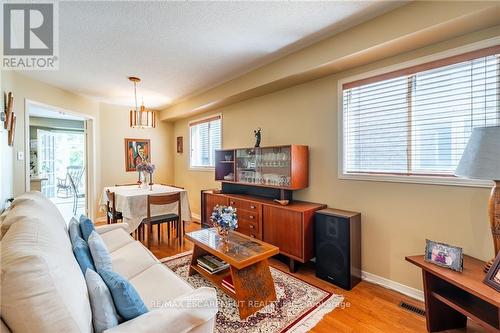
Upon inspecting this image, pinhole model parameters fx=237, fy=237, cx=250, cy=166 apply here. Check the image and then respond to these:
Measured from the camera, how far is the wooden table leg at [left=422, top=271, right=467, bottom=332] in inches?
70.1

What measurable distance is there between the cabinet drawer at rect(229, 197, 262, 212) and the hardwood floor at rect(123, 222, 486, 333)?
0.99 metres

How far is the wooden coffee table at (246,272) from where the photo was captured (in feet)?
6.37

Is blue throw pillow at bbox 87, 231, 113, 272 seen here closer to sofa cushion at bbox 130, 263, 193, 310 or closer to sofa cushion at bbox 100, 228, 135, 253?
sofa cushion at bbox 130, 263, 193, 310

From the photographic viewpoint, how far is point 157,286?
163 cm

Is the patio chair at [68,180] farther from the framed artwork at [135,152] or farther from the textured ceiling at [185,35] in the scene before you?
the textured ceiling at [185,35]

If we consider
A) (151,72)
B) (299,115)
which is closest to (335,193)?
(299,115)

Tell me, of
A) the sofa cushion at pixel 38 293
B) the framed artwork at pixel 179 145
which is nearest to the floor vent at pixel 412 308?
the sofa cushion at pixel 38 293

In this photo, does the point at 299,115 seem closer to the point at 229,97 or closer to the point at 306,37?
the point at 306,37

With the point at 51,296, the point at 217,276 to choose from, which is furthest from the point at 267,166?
the point at 51,296

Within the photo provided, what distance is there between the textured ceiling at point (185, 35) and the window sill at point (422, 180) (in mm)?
1501

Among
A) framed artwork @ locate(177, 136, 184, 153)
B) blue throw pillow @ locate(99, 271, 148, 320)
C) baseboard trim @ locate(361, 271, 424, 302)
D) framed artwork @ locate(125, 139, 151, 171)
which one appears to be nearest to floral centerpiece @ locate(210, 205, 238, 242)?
blue throw pillow @ locate(99, 271, 148, 320)

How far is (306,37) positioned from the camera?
2.47 metres

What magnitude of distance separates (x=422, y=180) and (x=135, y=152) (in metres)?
5.31

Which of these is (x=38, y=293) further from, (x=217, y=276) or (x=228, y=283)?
(x=217, y=276)
